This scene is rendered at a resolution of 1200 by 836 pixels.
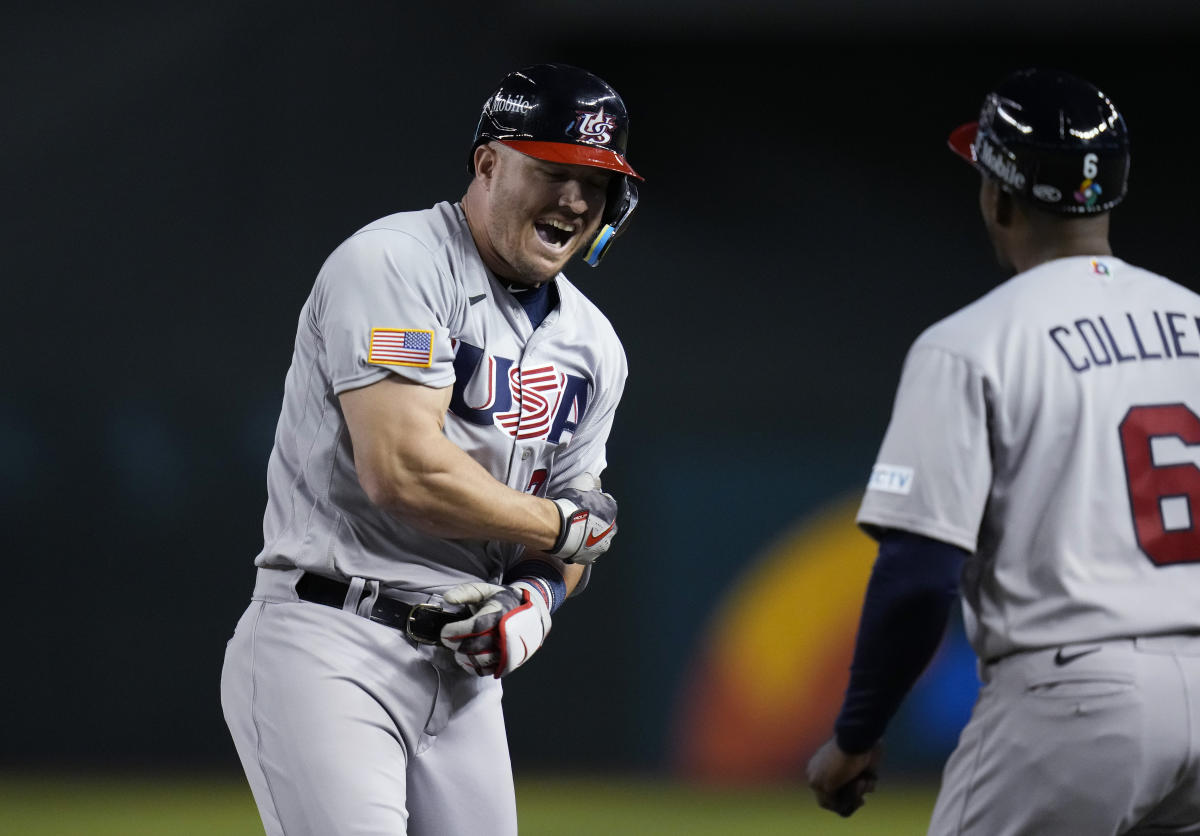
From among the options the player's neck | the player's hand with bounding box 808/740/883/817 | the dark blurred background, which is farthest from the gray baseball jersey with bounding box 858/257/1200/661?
the dark blurred background

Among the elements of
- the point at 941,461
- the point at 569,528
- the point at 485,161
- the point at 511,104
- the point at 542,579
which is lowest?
the point at 542,579

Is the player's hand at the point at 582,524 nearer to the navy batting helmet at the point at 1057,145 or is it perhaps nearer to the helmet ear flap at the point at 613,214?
the helmet ear flap at the point at 613,214

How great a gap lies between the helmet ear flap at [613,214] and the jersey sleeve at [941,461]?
3.31 feet

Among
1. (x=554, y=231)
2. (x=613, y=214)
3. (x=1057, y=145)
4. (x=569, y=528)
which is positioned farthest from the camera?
(x=613, y=214)

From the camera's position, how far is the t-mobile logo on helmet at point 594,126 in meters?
2.78

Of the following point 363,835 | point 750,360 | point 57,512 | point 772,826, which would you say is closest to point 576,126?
point 363,835

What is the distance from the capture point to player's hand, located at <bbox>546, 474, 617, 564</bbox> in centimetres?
275

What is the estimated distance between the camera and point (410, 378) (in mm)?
2521

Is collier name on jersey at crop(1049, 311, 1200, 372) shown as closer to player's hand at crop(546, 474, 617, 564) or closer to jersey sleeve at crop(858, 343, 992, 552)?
jersey sleeve at crop(858, 343, 992, 552)

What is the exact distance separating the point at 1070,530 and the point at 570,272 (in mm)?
5136

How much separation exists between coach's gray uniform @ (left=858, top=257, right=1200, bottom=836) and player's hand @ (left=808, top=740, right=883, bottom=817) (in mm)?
156

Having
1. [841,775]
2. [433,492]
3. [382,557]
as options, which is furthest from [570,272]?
[841,775]

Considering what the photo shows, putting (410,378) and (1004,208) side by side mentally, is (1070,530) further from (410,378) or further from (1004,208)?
(410,378)

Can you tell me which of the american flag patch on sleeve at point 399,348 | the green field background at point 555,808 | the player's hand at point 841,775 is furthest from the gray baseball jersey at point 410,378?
the green field background at point 555,808
